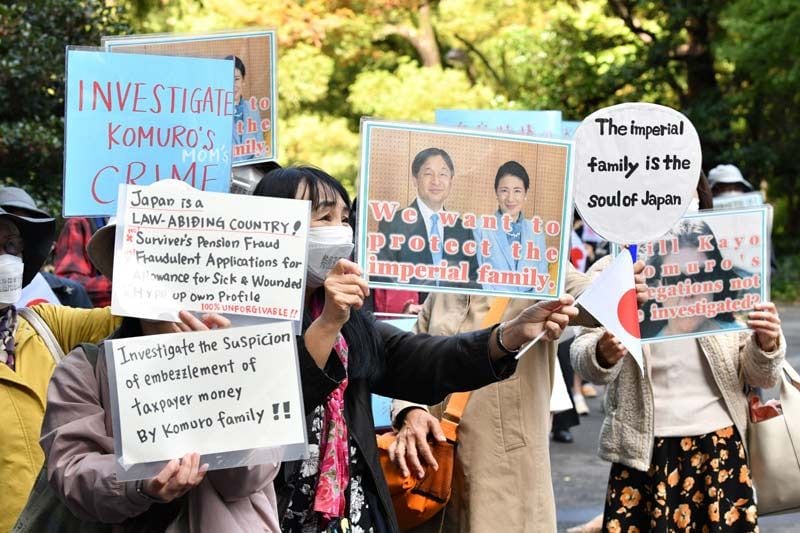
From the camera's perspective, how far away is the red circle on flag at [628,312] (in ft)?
11.6

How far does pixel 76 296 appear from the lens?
17.7 feet

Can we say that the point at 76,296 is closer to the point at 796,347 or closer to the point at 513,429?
the point at 513,429

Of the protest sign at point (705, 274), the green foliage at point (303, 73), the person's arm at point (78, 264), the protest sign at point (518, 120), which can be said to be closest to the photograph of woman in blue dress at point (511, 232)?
the protest sign at point (705, 274)

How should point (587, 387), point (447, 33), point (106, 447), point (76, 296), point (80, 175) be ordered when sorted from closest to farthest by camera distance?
point (106, 447) → point (80, 175) → point (76, 296) → point (587, 387) → point (447, 33)

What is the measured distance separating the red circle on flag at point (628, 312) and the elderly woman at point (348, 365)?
243mm

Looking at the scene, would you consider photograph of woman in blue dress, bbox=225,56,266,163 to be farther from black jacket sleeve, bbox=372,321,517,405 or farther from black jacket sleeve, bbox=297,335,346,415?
black jacket sleeve, bbox=297,335,346,415

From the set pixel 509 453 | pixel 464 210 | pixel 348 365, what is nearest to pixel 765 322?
pixel 509 453

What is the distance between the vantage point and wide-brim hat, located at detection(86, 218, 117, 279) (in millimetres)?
2959

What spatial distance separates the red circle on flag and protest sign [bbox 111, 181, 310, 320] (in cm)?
115

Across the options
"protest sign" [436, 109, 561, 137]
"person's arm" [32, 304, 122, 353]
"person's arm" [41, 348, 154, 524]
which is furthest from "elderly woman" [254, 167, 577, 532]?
"protest sign" [436, 109, 561, 137]

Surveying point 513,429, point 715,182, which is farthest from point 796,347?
point 513,429

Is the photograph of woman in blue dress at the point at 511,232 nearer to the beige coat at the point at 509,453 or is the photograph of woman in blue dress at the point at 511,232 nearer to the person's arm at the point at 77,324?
the beige coat at the point at 509,453

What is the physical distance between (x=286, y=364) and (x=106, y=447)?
0.43 meters

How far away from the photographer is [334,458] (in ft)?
10.1
